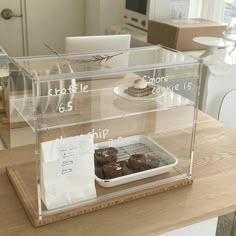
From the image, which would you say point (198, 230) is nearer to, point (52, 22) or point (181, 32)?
point (181, 32)

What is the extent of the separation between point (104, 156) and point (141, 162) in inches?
4.0

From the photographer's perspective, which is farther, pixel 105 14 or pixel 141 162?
pixel 105 14

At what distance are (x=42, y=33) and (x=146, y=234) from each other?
283 centimetres

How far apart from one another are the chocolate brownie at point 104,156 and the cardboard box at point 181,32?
1.39m

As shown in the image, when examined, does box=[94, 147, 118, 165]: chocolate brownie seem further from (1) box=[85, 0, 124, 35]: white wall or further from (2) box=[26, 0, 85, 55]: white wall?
(2) box=[26, 0, 85, 55]: white wall

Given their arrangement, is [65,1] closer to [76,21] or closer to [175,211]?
[76,21]

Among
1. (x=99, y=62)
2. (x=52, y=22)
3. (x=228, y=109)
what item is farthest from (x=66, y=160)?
(x=52, y=22)

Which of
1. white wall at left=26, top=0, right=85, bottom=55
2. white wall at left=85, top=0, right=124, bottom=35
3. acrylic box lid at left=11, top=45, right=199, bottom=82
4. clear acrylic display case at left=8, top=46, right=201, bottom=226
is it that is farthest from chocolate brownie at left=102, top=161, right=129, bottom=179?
white wall at left=26, top=0, right=85, bottom=55

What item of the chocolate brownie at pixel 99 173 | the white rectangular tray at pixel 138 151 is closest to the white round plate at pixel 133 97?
the white rectangular tray at pixel 138 151

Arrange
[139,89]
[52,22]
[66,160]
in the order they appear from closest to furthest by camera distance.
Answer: [66,160]
[139,89]
[52,22]

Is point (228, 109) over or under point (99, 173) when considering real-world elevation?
under

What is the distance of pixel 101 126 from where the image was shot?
1143 millimetres

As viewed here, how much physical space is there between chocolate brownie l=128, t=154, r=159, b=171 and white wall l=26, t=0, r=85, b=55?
2.50m

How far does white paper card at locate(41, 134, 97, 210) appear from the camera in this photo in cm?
87
